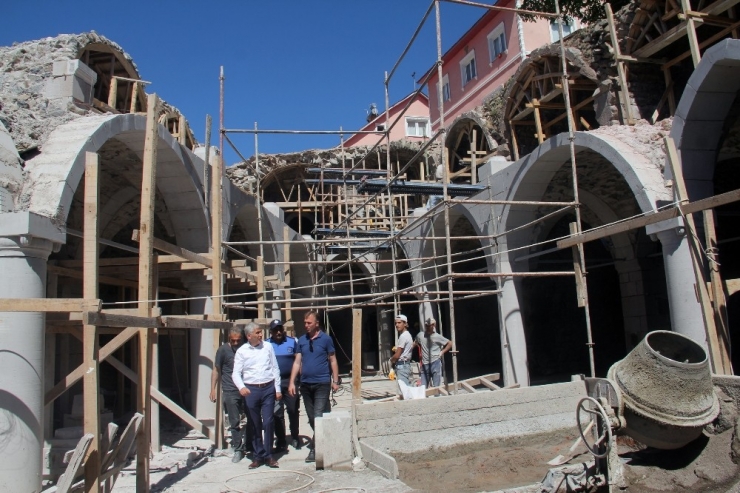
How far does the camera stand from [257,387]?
251 inches

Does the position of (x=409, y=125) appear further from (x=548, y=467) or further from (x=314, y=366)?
(x=548, y=467)

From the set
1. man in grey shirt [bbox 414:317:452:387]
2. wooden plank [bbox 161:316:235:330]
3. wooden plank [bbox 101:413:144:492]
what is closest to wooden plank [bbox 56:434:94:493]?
wooden plank [bbox 101:413:144:492]

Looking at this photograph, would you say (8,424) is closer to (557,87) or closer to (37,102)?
(37,102)

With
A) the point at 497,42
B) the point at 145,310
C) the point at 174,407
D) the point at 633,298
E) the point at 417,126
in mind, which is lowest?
the point at 174,407

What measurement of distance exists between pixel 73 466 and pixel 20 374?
3.90 ft

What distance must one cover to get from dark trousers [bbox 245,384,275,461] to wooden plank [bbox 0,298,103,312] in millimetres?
2254

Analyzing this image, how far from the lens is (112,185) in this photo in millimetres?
8992

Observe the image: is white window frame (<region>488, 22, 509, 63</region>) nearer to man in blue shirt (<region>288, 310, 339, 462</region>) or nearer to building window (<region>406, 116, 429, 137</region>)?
building window (<region>406, 116, 429, 137</region>)

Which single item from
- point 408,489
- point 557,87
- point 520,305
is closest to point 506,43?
point 557,87

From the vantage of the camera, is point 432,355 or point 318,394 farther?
point 432,355

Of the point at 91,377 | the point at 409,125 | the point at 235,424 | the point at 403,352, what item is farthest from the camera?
the point at 409,125

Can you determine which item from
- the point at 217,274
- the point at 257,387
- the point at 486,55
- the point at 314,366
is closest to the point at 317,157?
the point at 486,55

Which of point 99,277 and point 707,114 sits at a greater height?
point 707,114

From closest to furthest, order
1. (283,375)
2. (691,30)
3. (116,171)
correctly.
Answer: (283,375)
(691,30)
(116,171)
